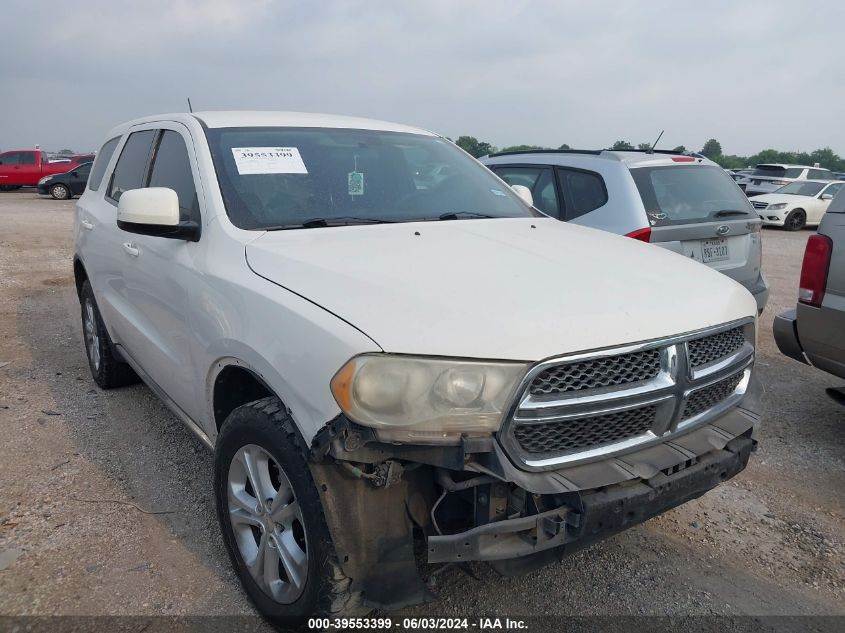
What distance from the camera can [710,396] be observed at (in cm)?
246

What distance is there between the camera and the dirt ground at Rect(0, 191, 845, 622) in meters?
2.60

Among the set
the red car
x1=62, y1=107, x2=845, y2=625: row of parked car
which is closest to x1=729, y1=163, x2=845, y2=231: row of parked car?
x1=62, y1=107, x2=845, y2=625: row of parked car

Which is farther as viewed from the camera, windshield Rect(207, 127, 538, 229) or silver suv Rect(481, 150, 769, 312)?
silver suv Rect(481, 150, 769, 312)

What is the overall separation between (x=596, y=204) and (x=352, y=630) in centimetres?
403

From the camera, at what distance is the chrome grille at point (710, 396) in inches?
92.4

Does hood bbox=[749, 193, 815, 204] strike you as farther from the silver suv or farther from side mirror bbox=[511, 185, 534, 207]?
side mirror bbox=[511, 185, 534, 207]

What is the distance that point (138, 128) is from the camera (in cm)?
408

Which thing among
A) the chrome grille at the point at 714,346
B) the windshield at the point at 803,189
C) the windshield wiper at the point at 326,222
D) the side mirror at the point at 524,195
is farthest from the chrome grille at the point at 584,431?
the windshield at the point at 803,189

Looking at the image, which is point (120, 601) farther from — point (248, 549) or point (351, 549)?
point (351, 549)

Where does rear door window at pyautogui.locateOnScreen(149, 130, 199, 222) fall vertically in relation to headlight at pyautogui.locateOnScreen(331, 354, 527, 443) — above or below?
above

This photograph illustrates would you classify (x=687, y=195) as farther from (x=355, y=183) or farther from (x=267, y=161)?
(x=267, y=161)

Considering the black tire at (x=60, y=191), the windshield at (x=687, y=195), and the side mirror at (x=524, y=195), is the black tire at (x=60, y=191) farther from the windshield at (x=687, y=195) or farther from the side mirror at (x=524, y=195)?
the side mirror at (x=524, y=195)

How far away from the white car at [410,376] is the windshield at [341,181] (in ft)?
0.05

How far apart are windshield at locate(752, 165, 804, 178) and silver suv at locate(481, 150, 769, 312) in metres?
17.9
